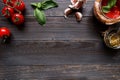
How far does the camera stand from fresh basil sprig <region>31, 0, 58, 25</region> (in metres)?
1.24

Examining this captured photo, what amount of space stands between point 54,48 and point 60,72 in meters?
0.11

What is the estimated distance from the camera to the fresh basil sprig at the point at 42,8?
4.08 ft

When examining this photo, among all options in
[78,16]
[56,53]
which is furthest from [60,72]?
[78,16]

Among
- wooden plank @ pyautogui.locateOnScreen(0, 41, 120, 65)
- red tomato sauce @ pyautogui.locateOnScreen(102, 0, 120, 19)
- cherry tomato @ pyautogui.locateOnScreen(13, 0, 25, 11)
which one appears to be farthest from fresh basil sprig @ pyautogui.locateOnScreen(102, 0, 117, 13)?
cherry tomato @ pyautogui.locateOnScreen(13, 0, 25, 11)

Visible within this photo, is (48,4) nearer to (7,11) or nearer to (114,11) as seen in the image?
(7,11)

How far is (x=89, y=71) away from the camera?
4.28 feet

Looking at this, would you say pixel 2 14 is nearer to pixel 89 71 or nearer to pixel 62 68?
pixel 62 68

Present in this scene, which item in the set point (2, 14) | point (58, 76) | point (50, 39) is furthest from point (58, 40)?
point (2, 14)

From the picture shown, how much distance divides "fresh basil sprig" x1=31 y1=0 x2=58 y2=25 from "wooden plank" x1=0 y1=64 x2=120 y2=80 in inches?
8.1

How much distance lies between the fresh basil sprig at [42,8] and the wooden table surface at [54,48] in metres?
0.03

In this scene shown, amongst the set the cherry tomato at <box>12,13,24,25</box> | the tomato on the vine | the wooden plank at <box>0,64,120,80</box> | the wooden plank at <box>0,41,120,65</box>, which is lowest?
the wooden plank at <box>0,64,120,80</box>

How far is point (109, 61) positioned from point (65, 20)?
0.26 m

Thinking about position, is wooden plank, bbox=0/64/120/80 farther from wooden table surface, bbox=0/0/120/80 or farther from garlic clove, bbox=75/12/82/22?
garlic clove, bbox=75/12/82/22

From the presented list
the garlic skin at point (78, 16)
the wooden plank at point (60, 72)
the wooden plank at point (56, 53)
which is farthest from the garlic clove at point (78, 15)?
the wooden plank at point (60, 72)
